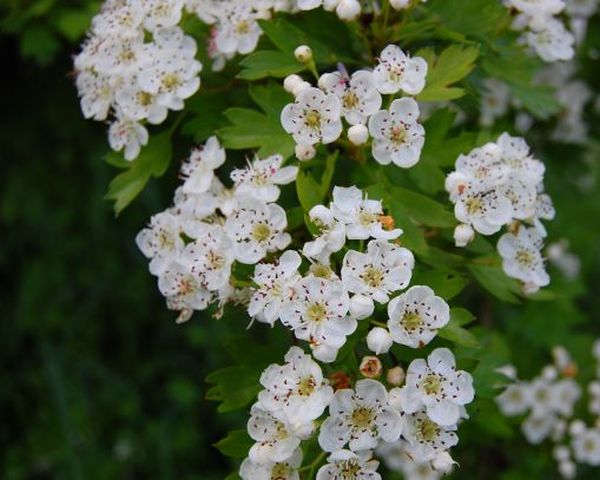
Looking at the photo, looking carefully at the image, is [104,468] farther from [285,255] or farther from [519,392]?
[285,255]

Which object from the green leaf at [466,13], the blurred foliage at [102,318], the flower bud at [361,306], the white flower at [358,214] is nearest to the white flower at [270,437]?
the flower bud at [361,306]

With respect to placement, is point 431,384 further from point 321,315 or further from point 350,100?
point 350,100

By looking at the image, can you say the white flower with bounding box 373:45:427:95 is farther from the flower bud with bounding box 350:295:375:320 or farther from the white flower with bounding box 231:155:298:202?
the flower bud with bounding box 350:295:375:320

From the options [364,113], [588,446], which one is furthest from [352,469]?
[588,446]

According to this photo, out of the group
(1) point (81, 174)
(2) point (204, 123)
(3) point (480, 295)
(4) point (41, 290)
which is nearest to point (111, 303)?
(4) point (41, 290)

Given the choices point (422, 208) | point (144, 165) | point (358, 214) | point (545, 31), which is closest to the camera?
point (358, 214)

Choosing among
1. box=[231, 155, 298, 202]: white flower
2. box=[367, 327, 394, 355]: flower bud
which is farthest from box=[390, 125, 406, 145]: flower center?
box=[367, 327, 394, 355]: flower bud
